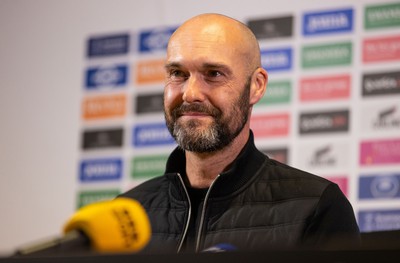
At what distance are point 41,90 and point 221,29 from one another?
258cm

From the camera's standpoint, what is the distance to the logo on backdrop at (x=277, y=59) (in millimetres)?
4359

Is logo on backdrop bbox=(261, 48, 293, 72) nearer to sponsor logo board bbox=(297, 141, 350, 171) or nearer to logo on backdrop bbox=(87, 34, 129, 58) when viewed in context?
sponsor logo board bbox=(297, 141, 350, 171)

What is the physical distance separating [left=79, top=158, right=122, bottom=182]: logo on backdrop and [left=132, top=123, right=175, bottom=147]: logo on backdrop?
6.3 inches

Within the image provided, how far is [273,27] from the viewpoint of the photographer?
4.42 meters

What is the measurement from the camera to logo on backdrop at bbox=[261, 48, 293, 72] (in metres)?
4.36

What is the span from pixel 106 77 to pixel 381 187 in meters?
1.69

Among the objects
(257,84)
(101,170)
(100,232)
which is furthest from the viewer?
(101,170)

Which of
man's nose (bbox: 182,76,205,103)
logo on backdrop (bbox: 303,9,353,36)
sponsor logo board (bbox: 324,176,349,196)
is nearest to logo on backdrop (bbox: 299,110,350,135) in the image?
sponsor logo board (bbox: 324,176,349,196)

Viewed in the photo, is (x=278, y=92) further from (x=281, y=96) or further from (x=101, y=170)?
(x=101, y=170)

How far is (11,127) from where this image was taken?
193 inches

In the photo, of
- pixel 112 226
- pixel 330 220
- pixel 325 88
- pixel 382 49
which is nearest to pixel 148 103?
pixel 325 88

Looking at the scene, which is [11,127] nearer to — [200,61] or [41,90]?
[41,90]

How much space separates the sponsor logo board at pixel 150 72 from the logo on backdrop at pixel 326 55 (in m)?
0.81

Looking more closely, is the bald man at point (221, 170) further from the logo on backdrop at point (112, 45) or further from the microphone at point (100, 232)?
the logo on backdrop at point (112, 45)
